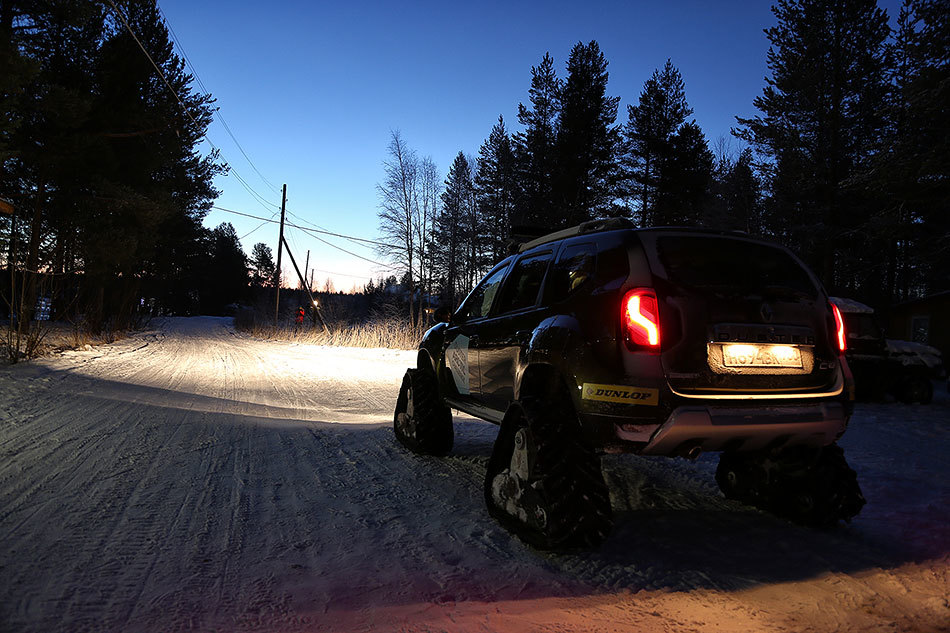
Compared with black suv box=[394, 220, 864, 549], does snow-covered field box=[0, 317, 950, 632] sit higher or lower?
lower

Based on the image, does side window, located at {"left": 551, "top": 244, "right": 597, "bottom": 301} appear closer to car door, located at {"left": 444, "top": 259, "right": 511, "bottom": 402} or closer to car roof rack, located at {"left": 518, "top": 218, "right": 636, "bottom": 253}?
car roof rack, located at {"left": 518, "top": 218, "right": 636, "bottom": 253}

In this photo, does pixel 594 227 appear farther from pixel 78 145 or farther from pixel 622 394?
pixel 78 145

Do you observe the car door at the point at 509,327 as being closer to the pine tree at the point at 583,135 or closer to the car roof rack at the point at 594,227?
the car roof rack at the point at 594,227

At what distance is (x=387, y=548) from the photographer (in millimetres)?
2924

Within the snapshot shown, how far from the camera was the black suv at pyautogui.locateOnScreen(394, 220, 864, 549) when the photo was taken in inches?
106

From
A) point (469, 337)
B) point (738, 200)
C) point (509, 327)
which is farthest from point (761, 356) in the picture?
point (738, 200)

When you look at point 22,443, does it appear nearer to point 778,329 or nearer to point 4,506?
point 4,506

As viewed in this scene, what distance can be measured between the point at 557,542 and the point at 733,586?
89cm

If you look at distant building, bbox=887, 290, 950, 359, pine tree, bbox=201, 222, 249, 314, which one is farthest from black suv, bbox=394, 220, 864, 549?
pine tree, bbox=201, 222, 249, 314

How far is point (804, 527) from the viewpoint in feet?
11.3

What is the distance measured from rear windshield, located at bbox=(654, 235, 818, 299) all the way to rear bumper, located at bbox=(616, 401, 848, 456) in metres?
0.68

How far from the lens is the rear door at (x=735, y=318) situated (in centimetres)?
274

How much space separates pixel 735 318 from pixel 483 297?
2.38 meters

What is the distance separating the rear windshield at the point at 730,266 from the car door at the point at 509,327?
2.93ft
